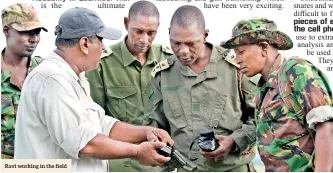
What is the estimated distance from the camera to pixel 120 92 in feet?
22.2

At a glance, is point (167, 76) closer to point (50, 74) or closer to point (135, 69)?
point (135, 69)

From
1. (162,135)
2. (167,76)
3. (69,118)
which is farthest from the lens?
(167,76)

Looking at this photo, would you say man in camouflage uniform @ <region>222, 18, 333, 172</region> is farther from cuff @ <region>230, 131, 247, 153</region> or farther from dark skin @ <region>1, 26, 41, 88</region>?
dark skin @ <region>1, 26, 41, 88</region>

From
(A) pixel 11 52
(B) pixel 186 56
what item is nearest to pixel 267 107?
(B) pixel 186 56

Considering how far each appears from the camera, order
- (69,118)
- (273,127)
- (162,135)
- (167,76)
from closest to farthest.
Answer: (69,118), (273,127), (162,135), (167,76)

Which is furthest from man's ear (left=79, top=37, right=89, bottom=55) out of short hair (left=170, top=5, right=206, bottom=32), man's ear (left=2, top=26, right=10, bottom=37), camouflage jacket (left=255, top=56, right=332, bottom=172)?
man's ear (left=2, top=26, right=10, bottom=37)

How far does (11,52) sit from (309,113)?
2.80m

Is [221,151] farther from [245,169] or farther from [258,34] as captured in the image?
[258,34]

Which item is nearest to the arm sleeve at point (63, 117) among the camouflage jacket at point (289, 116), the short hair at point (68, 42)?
the short hair at point (68, 42)

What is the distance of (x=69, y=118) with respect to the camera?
17.0 feet

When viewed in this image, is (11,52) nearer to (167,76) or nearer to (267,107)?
A: (167,76)

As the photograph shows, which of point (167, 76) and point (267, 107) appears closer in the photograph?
point (267, 107)

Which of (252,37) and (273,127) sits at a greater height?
(252,37)

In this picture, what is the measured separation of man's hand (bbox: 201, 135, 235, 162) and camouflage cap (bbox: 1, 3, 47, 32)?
180cm
